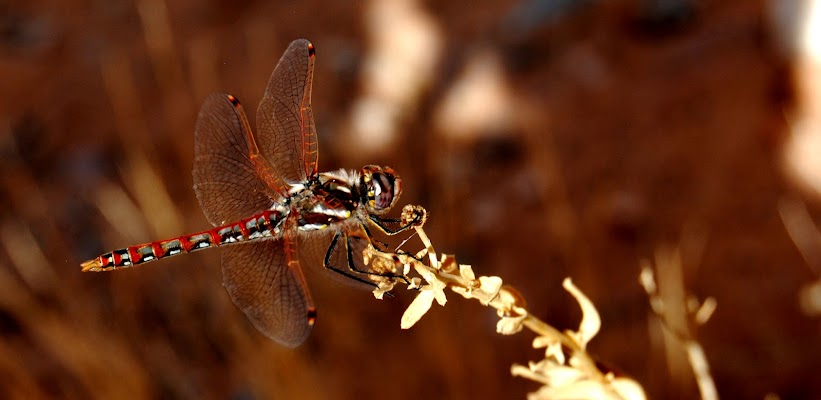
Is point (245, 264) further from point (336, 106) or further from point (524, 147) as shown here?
point (336, 106)

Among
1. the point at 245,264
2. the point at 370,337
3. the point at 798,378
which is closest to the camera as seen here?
the point at 245,264

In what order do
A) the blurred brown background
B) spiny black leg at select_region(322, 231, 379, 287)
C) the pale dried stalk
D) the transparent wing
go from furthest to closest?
the blurred brown background, the transparent wing, spiny black leg at select_region(322, 231, 379, 287), the pale dried stalk

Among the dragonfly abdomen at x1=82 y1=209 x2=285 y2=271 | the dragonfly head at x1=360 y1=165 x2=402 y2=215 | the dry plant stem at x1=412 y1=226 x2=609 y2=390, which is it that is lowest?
the dry plant stem at x1=412 y1=226 x2=609 y2=390

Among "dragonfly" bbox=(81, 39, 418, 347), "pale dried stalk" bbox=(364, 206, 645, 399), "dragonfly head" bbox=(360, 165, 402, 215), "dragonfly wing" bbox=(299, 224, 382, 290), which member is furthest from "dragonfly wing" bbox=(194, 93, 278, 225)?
"pale dried stalk" bbox=(364, 206, 645, 399)

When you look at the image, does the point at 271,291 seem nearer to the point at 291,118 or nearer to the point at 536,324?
the point at 291,118

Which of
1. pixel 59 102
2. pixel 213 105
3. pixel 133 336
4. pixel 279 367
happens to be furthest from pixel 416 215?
pixel 59 102

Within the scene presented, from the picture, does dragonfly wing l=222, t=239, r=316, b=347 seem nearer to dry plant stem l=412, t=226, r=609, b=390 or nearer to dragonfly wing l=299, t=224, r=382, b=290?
dragonfly wing l=299, t=224, r=382, b=290
